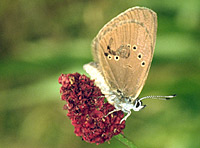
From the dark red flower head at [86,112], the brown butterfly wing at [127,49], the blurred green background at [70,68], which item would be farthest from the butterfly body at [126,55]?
the blurred green background at [70,68]

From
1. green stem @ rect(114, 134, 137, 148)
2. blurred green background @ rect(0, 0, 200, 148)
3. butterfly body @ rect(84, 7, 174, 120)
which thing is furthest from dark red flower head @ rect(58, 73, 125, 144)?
blurred green background @ rect(0, 0, 200, 148)

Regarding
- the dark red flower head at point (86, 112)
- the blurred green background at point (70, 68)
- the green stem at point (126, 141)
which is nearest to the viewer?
the green stem at point (126, 141)

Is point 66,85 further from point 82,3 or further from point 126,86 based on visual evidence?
point 82,3

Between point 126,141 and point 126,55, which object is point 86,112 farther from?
point 126,55

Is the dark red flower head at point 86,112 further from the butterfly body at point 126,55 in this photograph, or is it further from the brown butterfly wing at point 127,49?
the brown butterfly wing at point 127,49

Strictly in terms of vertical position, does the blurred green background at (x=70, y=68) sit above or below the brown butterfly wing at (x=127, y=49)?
below

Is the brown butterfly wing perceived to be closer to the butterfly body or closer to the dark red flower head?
the butterfly body

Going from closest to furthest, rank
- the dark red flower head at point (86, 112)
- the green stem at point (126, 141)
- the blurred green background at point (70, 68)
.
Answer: the green stem at point (126, 141) → the dark red flower head at point (86, 112) → the blurred green background at point (70, 68)

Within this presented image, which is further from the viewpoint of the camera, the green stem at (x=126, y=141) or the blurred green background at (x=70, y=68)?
the blurred green background at (x=70, y=68)
